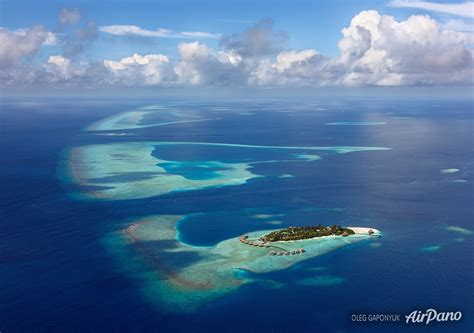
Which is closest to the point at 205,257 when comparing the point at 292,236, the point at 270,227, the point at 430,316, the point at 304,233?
the point at 292,236

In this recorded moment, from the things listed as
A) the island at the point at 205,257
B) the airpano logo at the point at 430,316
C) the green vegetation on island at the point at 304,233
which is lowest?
A: the airpano logo at the point at 430,316

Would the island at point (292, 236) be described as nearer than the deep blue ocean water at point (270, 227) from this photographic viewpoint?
No

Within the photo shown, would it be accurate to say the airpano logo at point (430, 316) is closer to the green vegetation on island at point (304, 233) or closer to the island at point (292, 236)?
the island at point (292, 236)

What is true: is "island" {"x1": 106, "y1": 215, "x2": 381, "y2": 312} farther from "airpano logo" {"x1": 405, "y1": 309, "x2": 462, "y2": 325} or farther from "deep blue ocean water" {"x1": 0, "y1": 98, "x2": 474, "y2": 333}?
"airpano logo" {"x1": 405, "y1": 309, "x2": 462, "y2": 325}

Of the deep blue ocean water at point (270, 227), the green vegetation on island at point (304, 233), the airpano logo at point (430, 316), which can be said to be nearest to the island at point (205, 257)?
the green vegetation on island at point (304, 233)

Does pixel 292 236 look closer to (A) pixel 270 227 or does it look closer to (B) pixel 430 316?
(A) pixel 270 227

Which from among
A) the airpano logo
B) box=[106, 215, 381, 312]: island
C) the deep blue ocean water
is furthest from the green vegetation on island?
the airpano logo
